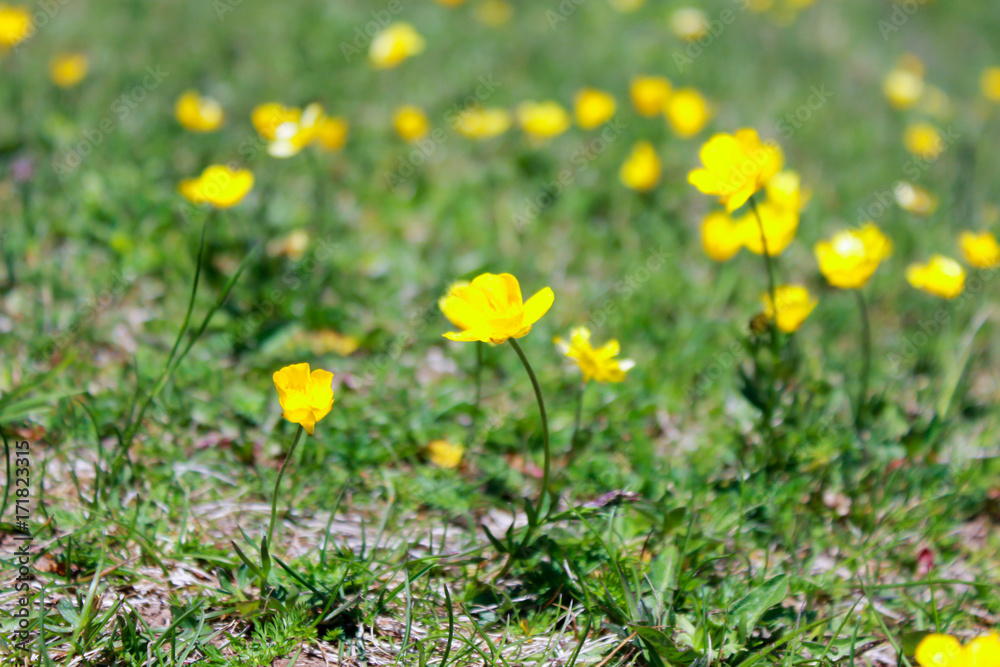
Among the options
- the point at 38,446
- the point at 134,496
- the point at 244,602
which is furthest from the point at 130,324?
the point at 244,602

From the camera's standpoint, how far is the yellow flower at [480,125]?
11.4ft

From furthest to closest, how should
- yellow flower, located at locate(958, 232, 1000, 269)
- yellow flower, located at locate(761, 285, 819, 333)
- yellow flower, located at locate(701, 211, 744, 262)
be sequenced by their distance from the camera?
yellow flower, located at locate(701, 211, 744, 262)
yellow flower, located at locate(958, 232, 1000, 269)
yellow flower, located at locate(761, 285, 819, 333)

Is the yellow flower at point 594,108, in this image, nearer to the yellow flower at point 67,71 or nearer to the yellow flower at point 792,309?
the yellow flower at point 792,309

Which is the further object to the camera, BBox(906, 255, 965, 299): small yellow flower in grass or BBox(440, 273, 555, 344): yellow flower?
BBox(906, 255, 965, 299): small yellow flower in grass

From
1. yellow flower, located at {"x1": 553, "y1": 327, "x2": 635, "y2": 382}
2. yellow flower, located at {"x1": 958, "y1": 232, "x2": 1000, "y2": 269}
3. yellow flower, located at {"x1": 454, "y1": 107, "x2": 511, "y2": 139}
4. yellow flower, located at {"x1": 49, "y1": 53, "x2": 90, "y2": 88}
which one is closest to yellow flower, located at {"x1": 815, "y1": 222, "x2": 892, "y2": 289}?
yellow flower, located at {"x1": 958, "y1": 232, "x2": 1000, "y2": 269}

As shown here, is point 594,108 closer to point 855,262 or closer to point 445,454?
point 855,262

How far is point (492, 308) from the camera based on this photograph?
5.12ft

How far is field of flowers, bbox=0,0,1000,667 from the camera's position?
1663 millimetres

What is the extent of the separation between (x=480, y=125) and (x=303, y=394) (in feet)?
7.42

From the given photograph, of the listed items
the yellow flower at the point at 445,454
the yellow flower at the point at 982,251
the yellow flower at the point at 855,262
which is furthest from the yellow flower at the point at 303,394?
the yellow flower at the point at 982,251

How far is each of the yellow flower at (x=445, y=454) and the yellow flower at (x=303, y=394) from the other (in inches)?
26.6

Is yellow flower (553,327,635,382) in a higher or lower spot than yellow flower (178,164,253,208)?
lower

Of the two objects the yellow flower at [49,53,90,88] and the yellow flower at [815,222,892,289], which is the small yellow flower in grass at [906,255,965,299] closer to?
the yellow flower at [815,222,892,289]

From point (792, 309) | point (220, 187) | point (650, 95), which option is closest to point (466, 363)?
point (220, 187)
